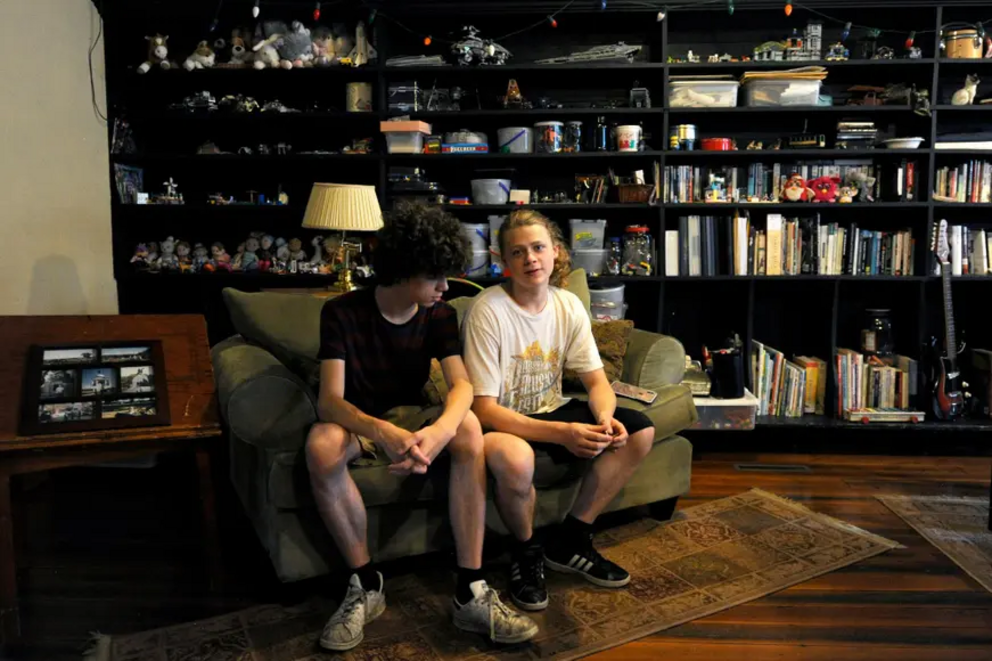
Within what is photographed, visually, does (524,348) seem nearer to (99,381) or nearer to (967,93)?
(99,381)

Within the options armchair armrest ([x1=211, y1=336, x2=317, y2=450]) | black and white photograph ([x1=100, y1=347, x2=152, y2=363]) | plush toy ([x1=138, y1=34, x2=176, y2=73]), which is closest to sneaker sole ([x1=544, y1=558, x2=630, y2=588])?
armchair armrest ([x1=211, y1=336, x2=317, y2=450])

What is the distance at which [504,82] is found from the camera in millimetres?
4086

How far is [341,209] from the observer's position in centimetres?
342

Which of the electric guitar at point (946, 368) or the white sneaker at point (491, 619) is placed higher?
the electric guitar at point (946, 368)

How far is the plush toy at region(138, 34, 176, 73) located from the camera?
381cm

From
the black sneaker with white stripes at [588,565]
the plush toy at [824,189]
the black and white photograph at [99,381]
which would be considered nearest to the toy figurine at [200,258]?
the black and white photograph at [99,381]

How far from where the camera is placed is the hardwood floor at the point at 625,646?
205 centimetres

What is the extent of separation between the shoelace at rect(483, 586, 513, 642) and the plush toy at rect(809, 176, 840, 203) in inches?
106

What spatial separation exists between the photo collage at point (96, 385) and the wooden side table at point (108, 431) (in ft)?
0.17

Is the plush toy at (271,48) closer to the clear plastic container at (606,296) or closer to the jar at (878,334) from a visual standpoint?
the clear plastic container at (606,296)

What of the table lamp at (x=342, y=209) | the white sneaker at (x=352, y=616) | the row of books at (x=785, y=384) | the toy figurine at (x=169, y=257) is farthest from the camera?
the toy figurine at (x=169, y=257)

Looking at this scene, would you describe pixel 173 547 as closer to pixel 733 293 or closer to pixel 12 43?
pixel 12 43

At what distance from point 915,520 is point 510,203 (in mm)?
2190

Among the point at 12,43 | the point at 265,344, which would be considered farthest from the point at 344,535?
the point at 12,43
